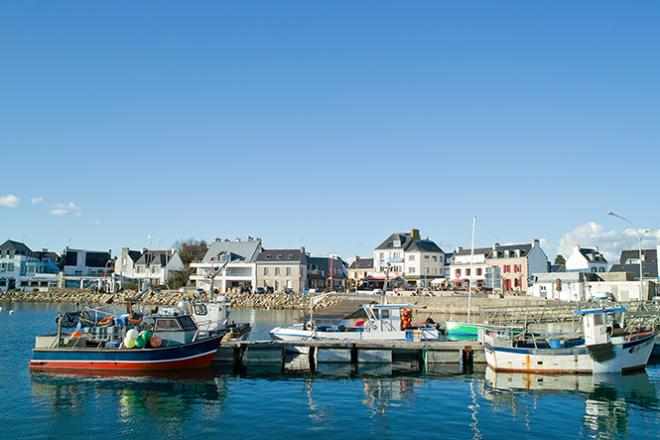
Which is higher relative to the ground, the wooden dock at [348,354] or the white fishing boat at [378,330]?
the white fishing boat at [378,330]

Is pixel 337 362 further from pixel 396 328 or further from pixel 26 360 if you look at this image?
pixel 26 360

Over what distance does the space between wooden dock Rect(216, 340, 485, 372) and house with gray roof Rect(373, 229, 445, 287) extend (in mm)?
57545

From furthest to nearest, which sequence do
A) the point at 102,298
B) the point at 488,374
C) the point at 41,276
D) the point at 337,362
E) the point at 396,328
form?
the point at 41,276 → the point at 102,298 → the point at 396,328 → the point at 337,362 → the point at 488,374

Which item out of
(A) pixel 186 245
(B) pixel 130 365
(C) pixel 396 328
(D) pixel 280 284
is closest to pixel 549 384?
(C) pixel 396 328

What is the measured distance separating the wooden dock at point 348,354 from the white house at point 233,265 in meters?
59.1

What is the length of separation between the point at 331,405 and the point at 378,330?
12580mm

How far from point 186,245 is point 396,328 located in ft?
301

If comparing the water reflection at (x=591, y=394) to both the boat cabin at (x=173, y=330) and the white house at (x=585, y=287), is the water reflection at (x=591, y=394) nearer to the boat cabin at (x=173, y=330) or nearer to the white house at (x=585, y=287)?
the boat cabin at (x=173, y=330)

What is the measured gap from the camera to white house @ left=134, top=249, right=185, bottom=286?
338 feet

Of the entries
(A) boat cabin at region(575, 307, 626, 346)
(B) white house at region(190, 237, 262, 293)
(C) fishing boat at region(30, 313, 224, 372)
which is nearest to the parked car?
(A) boat cabin at region(575, 307, 626, 346)

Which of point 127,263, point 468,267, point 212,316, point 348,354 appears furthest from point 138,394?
point 127,263

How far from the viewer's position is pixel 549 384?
87.7ft

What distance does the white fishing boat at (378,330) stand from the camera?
3441 centimetres

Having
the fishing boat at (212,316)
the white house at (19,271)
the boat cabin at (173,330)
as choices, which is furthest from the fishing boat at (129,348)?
the white house at (19,271)
